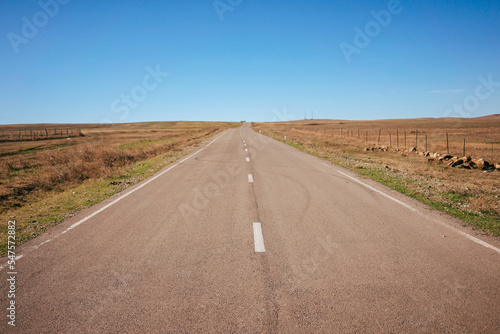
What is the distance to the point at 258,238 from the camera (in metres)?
5.18

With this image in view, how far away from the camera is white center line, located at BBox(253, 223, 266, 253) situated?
4701 mm

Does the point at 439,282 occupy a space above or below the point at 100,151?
below

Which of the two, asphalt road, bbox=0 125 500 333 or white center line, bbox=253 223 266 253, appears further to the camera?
white center line, bbox=253 223 266 253

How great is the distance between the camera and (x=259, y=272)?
13.0 ft

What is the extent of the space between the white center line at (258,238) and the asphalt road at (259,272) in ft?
A: 0.06

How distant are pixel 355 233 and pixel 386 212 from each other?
188cm

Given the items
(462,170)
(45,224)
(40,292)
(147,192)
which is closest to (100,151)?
(147,192)

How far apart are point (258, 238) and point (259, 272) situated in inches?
48.6

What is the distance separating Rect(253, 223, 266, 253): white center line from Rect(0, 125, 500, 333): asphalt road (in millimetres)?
20

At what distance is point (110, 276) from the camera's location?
395 cm

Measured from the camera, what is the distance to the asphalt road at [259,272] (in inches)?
119

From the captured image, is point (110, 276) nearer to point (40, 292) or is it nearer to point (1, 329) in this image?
point (40, 292)

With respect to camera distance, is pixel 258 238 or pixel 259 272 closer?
pixel 259 272

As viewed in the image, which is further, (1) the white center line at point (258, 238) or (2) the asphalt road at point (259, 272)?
(1) the white center line at point (258, 238)
